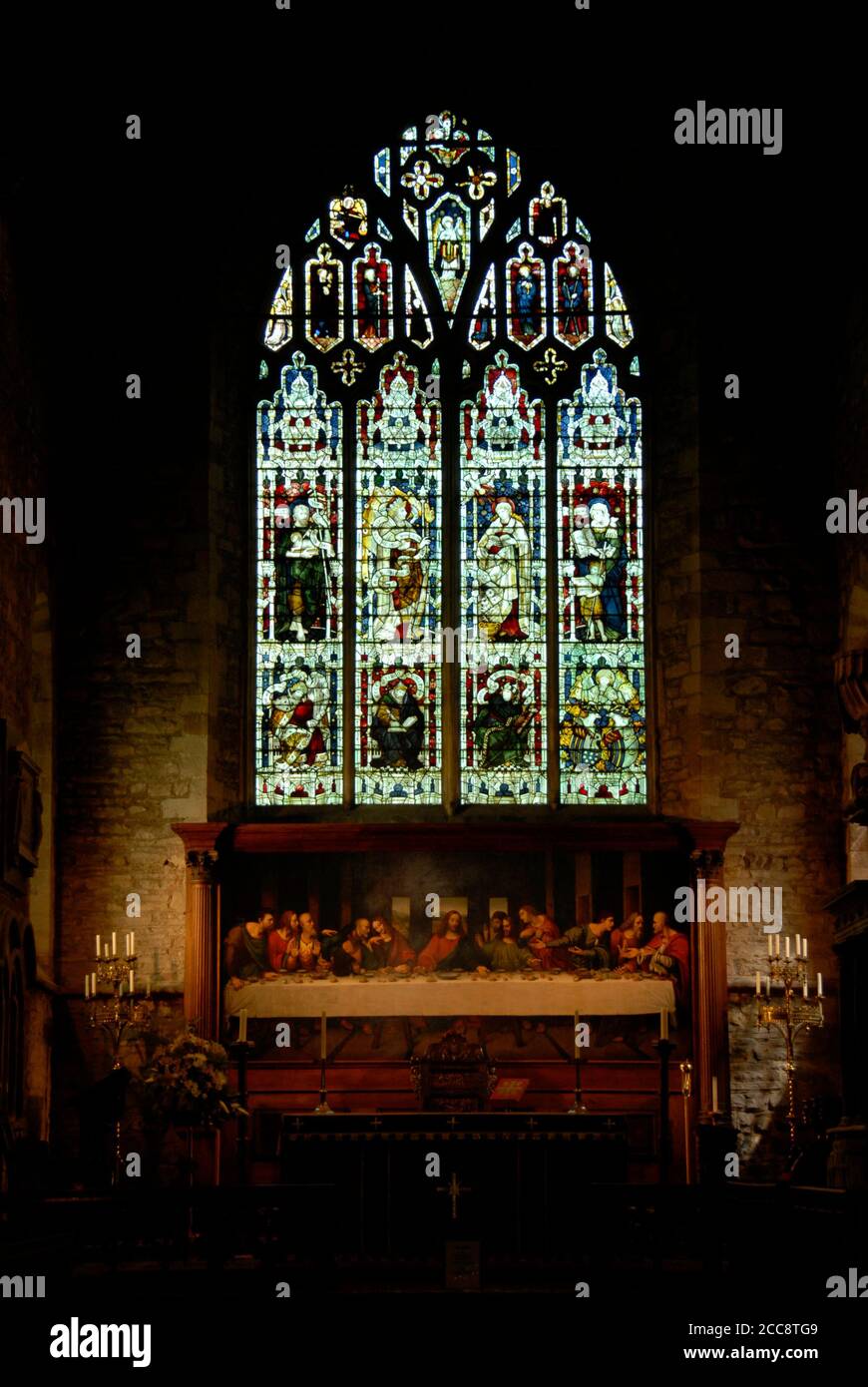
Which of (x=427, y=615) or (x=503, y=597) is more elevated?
(x=503, y=597)

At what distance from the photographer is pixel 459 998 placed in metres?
16.7

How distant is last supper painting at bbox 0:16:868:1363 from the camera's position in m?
16.7

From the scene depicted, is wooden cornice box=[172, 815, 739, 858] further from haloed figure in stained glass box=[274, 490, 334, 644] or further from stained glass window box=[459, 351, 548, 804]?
haloed figure in stained glass box=[274, 490, 334, 644]

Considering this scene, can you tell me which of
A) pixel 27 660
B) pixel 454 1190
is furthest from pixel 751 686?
pixel 27 660

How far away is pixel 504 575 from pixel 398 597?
35.8 inches

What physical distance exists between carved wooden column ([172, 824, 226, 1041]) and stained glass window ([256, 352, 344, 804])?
1211mm

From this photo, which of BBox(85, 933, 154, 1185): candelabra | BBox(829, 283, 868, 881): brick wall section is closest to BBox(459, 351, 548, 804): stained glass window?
BBox(829, 283, 868, 881): brick wall section

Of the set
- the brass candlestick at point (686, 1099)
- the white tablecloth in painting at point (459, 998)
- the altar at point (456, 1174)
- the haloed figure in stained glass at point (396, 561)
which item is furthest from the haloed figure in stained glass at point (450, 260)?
the altar at point (456, 1174)

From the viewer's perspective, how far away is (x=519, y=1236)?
565 inches

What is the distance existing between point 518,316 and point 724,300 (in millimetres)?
1849

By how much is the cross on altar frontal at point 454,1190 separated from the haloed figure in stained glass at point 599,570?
5564mm

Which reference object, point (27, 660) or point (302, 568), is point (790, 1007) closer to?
point (302, 568)

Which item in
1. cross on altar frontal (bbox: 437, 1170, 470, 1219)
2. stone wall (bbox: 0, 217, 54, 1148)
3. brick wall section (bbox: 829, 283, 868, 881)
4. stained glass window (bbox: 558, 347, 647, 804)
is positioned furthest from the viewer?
stained glass window (bbox: 558, 347, 647, 804)
